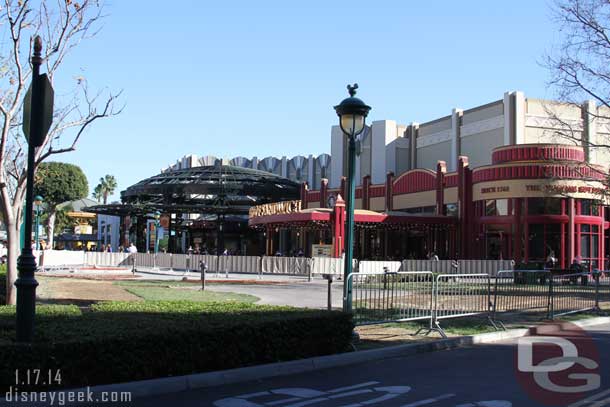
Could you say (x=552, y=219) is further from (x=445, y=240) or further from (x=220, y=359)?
(x=220, y=359)

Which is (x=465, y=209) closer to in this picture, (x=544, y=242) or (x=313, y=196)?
(x=544, y=242)

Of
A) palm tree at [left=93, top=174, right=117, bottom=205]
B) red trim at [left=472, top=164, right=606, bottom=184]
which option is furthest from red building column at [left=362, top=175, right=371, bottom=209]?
Answer: palm tree at [left=93, top=174, right=117, bottom=205]

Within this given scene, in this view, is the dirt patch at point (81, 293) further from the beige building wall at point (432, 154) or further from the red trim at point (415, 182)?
the beige building wall at point (432, 154)

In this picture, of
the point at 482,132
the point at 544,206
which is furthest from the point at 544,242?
the point at 482,132

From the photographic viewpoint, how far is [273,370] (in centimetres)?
923

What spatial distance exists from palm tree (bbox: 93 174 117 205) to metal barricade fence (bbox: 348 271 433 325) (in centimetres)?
11820

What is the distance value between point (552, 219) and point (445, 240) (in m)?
10.1

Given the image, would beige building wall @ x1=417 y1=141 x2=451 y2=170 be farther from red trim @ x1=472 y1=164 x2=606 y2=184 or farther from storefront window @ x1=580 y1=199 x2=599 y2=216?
storefront window @ x1=580 y1=199 x2=599 y2=216

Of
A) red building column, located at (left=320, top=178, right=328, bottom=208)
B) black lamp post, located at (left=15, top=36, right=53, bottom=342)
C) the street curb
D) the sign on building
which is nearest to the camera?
black lamp post, located at (left=15, top=36, right=53, bottom=342)

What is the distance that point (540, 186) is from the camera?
3834 cm

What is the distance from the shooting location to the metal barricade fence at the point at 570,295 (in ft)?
55.2

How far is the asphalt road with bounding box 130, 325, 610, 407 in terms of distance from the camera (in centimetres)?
773

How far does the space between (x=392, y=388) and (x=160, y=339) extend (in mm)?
2970

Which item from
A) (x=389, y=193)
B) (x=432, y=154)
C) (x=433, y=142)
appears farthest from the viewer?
(x=432, y=154)
